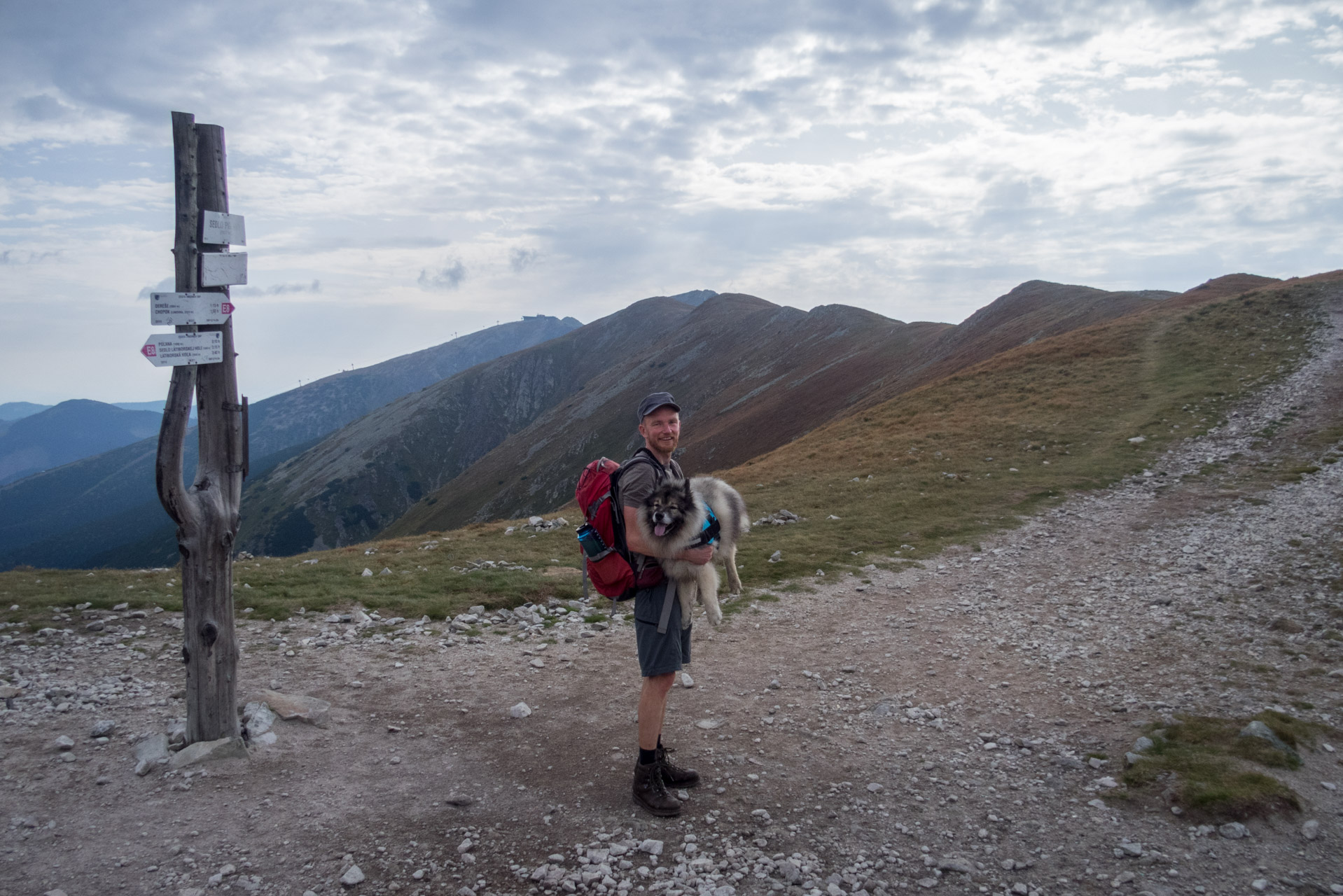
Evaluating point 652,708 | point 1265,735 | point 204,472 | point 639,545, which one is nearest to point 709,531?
point 639,545

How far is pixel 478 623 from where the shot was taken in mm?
10461

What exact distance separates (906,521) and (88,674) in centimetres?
1568

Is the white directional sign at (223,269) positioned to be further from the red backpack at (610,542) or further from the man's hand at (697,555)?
the man's hand at (697,555)

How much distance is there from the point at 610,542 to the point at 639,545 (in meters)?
0.28

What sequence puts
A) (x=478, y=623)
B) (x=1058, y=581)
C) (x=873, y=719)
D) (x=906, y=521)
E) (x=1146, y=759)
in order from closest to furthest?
(x=1146, y=759) < (x=873, y=719) < (x=478, y=623) < (x=1058, y=581) < (x=906, y=521)

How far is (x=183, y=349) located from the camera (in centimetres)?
591

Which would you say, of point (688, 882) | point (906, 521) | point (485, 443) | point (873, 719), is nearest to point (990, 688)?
point (873, 719)

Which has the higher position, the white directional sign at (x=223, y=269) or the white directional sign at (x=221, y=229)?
the white directional sign at (x=221, y=229)

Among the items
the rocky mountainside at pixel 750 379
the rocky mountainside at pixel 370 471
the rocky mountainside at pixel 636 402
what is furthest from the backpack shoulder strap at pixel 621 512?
the rocky mountainside at pixel 370 471

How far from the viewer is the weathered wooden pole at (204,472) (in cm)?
604

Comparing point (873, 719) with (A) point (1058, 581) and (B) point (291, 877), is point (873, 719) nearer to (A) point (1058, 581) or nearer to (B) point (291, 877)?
(B) point (291, 877)

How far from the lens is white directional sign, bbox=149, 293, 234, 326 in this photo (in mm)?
5848

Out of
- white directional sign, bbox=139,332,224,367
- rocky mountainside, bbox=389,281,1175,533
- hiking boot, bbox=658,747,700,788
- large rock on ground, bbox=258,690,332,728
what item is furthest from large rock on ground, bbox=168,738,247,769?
rocky mountainside, bbox=389,281,1175,533

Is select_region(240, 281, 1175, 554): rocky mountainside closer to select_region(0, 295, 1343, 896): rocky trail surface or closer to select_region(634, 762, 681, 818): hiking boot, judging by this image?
select_region(0, 295, 1343, 896): rocky trail surface
